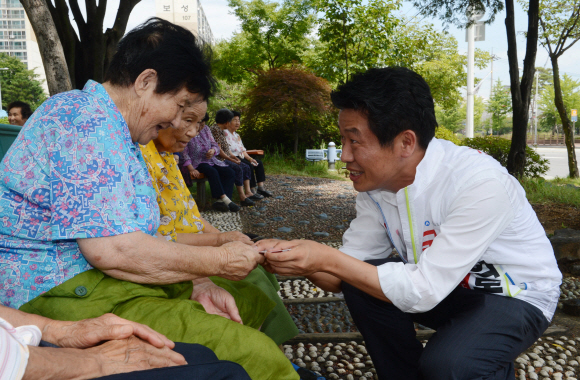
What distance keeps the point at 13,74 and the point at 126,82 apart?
55871 mm

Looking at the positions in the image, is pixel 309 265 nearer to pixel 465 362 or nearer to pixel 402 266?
pixel 402 266

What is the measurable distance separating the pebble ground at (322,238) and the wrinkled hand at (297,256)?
3.12 ft

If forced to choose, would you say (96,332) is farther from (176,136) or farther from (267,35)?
(267,35)

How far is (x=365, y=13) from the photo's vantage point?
1320 cm

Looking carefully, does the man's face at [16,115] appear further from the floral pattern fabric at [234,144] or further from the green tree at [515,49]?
the green tree at [515,49]

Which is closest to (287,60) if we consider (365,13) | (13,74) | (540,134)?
(365,13)

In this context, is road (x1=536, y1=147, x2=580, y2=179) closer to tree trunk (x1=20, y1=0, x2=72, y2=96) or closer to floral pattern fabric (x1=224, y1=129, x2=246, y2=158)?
floral pattern fabric (x1=224, y1=129, x2=246, y2=158)

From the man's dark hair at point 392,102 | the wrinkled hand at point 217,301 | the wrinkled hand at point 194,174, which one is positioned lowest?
the wrinkled hand at point 217,301

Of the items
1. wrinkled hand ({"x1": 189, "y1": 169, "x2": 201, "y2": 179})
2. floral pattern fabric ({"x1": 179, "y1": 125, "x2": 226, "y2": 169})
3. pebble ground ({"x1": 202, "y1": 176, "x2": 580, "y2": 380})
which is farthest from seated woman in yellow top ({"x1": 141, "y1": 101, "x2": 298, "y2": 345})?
floral pattern fabric ({"x1": 179, "y1": 125, "x2": 226, "y2": 169})

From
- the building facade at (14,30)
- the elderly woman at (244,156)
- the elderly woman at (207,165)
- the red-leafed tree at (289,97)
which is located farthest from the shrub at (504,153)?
the building facade at (14,30)

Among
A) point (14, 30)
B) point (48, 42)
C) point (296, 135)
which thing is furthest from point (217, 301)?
point (14, 30)

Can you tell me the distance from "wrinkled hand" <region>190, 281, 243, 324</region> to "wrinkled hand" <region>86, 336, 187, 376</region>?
1.88 ft

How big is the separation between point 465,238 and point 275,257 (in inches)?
29.5

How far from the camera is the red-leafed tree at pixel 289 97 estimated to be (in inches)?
528
